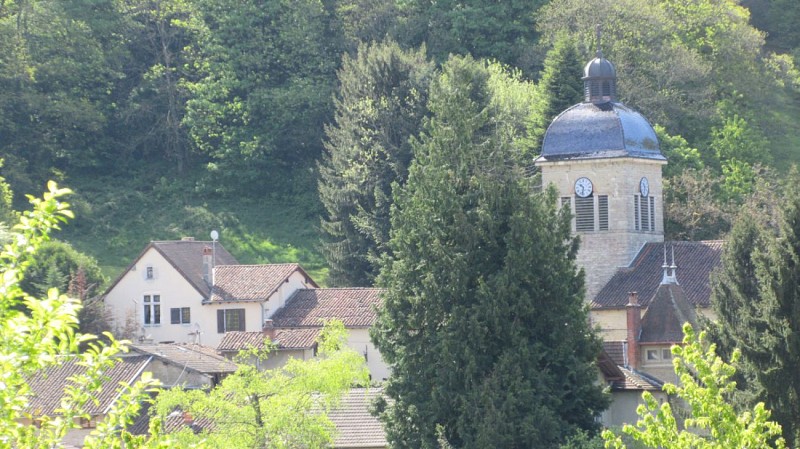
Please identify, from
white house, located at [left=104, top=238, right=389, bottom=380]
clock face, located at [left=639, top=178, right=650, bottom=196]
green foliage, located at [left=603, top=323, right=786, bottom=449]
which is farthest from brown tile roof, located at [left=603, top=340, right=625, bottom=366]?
green foliage, located at [left=603, top=323, right=786, bottom=449]

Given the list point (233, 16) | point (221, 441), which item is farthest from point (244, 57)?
point (221, 441)

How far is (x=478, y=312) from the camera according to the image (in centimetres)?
4309

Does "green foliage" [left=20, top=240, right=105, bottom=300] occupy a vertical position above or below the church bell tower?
below

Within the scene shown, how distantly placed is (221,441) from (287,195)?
44.1 m

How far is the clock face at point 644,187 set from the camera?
59812 millimetres

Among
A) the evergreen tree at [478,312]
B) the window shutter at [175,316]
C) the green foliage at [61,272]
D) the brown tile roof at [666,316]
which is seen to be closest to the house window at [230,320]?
the window shutter at [175,316]

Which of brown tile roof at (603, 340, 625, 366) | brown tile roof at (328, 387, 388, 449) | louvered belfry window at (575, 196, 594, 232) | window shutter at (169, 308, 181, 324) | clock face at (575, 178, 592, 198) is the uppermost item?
clock face at (575, 178, 592, 198)

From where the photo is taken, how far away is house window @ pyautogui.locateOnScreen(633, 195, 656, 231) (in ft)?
196

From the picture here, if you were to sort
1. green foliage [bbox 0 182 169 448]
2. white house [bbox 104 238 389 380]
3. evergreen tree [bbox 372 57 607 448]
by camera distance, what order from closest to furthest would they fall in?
green foliage [bbox 0 182 169 448] < evergreen tree [bbox 372 57 607 448] < white house [bbox 104 238 389 380]

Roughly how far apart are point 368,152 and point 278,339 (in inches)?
476

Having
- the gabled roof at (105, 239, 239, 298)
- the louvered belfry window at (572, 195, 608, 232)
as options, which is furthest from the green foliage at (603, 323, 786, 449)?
the gabled roof at (105, 239, 239, 298)

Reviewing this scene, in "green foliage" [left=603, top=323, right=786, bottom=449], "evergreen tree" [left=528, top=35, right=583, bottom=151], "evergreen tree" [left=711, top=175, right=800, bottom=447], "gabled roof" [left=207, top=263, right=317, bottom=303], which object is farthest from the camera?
"evergreen tree" [left=528, top=35, right=583, bottom=151]

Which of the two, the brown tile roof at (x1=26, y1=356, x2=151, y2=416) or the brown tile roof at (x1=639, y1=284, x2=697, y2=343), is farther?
the brown tile roof at (x1=639, y1=284, x2=697, y2=343)

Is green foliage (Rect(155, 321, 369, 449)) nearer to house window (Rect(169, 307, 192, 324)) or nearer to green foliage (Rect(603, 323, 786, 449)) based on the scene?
green foliage (Rect(603, 323, 786, 449))
